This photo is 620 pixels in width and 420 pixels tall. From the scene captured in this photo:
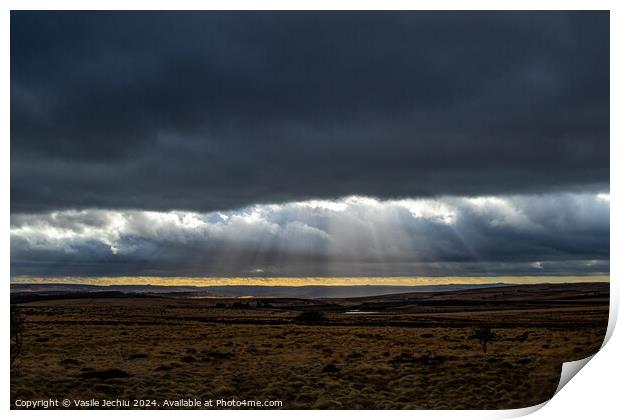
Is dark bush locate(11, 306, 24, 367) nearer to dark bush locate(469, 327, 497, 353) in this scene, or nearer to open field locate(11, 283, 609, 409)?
open field locate(11, 283, 609, 409)

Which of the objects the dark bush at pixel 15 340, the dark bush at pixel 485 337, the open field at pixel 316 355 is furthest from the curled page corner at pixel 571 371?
the dark bush at pixel 15 340

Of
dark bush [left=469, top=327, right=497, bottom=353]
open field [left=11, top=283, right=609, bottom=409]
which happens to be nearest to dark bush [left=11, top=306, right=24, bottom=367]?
open field [left=11, top=283, right=609, bottom=409]

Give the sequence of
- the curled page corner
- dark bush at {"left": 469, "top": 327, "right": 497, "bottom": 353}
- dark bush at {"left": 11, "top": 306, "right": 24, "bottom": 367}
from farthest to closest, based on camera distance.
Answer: dark bush at {"left": 469, "top": 327, "right": 497, "bottom": 353}
dark bush at {"left": 11, "top": 306, "right": 24, "bottom": 367}
the curled page corner

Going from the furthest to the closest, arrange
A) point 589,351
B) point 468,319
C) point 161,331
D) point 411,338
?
point 468,319 < point 161,331 < point 411,338 < point 589,351

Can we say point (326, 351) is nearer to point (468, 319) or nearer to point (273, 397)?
point (273, 397)

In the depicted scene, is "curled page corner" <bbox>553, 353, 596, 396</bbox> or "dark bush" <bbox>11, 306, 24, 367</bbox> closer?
"curled page corner" <bbox>553, 353, 596, 396</bbox>

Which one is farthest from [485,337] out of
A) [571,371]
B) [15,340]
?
[15,340]

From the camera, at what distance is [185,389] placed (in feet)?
62.5

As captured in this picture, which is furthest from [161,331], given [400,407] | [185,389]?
[400,407]

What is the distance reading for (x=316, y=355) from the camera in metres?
24.5

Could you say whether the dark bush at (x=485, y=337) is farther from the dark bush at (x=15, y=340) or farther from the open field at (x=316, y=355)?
the dark bush at (x=15, y=340)

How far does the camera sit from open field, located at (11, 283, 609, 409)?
18656mm

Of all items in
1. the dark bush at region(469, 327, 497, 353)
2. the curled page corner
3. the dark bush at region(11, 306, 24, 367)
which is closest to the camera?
the curled page corner
